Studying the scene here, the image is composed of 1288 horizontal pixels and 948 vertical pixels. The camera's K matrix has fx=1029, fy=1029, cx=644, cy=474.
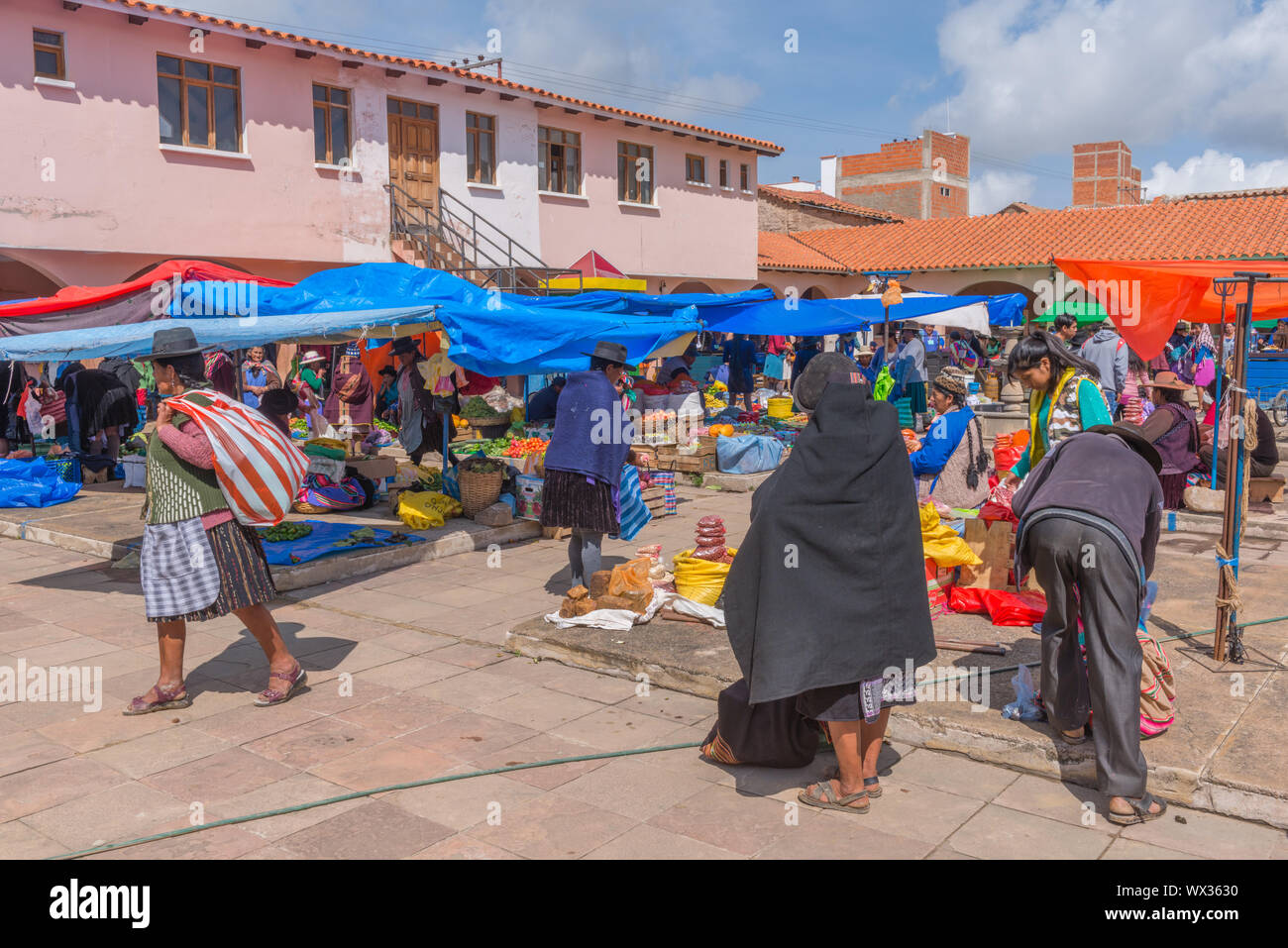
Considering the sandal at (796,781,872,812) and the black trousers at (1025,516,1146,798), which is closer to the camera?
the black trousers at (1025,516,1146,798)

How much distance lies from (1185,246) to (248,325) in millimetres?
24182

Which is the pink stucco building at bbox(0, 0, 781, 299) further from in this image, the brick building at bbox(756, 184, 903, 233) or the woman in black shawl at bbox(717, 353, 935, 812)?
the woman in black shawl at bbox(717, 353, 935, 812)

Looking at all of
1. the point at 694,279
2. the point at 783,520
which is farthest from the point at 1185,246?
the point at 783,520

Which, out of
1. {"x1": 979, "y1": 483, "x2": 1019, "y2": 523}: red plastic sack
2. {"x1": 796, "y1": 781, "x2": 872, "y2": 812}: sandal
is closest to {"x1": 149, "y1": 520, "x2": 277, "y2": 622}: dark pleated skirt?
{"x1": 796, "y1": 781, "x2": 872, "y2": 812}: sandal

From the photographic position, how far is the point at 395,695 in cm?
533

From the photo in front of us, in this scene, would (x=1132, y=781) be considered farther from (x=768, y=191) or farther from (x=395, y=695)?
(x=768, y=191)

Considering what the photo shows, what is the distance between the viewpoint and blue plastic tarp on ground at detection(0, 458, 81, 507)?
35.6 feet

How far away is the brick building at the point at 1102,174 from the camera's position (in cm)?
5247

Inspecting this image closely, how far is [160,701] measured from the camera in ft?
16.6

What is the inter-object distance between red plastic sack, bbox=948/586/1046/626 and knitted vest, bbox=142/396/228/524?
4163 millimetres

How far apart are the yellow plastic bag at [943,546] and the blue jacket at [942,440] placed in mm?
852

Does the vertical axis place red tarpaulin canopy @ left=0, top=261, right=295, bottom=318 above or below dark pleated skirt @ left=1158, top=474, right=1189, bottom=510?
above

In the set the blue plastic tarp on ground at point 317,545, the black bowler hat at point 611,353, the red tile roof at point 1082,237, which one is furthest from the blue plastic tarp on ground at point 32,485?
the red tile roof at point 1082,237

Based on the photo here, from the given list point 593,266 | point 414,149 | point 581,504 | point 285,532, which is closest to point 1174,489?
point 581,504
